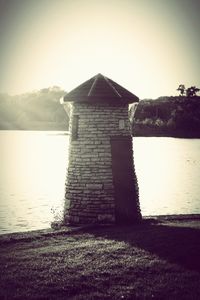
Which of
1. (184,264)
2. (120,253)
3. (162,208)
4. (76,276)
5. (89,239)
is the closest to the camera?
(76,276)

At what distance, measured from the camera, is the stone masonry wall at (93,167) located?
11258mm

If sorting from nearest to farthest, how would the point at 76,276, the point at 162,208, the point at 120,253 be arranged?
the point at 76,276 → the point at 120,253 → the point at 162,208

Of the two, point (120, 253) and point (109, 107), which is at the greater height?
point (109, 107)

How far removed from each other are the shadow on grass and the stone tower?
786 mm

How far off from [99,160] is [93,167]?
28 cm

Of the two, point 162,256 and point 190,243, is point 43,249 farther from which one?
point 190,243

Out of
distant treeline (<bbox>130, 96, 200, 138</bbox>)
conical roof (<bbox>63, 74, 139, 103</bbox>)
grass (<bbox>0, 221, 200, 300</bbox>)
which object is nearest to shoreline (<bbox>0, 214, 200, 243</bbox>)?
grass (<bbox>0, 221, 200, 300</bbox>)

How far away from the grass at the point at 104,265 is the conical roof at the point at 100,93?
3962mm

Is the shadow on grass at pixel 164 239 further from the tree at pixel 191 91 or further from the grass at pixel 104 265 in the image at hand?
the tree at pixel 191 91

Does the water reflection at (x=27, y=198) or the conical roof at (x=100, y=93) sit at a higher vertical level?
the conical roof at (x=100, y=93)

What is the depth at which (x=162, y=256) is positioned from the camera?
26.5 ft

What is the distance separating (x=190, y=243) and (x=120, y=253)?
175cm

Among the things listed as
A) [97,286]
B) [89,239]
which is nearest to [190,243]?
[89,239]

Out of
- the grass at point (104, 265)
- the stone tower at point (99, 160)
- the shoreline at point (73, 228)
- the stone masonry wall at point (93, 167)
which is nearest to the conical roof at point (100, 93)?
the stone tower at point (99, 160)
